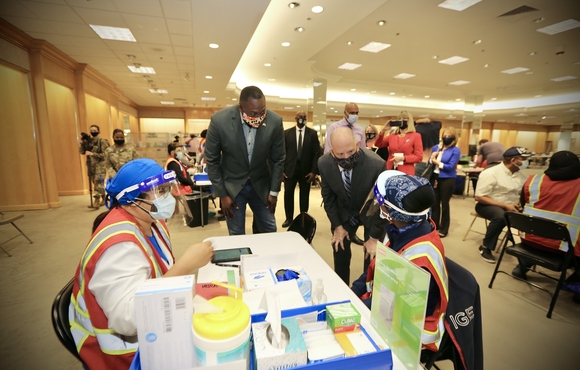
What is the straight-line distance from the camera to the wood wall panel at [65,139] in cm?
682

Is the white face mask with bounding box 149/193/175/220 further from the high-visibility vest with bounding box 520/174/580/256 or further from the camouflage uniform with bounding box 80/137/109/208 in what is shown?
the camouflage uniform with bounding box 80/137/109/208

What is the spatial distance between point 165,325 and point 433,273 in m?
0.89

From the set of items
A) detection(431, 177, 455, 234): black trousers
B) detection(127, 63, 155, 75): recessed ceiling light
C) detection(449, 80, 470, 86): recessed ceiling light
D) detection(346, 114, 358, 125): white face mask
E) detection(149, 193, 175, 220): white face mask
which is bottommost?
detection(431, 177, 455, 234): black trousers

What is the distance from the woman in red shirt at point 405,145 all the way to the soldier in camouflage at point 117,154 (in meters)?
5.17

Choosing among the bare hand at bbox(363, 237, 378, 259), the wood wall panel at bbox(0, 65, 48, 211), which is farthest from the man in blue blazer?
the wood wall panel at bbox(0, 65, 48, 211)

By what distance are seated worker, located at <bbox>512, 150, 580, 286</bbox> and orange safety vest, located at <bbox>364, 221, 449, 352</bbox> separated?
2131mm

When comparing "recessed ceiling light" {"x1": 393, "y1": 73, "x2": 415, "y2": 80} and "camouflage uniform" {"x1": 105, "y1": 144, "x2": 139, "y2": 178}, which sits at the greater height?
"recessed ceiling light" {"x1": 393, "y1": 73, "x2": 415, "y2": 80}

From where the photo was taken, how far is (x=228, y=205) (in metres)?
2.18

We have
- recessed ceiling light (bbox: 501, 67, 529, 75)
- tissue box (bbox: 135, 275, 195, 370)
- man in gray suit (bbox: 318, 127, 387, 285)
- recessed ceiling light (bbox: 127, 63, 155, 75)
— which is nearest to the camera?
tissue box (bbox: 135, 275, 195, 370)

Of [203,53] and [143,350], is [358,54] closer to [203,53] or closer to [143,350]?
[203,53]

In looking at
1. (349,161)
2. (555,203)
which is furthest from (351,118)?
(555,203)

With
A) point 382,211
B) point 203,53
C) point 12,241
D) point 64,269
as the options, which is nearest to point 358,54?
point 203,53

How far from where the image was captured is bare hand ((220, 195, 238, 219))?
216 cm

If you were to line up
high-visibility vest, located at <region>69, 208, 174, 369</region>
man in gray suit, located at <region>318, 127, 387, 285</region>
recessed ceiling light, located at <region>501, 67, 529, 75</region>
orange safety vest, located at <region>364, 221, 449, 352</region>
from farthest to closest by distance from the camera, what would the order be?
1. recessed ceiling light, located at <region>501, 67, 529, 75</region>
2. man in gray suit, located at <region>318, 127, 387, 285</region>
3. orange safety vest, located at <region>364, 221, 449, 352</region>
4. high-visibility vest, located at <region>69, 208, 174, 369</region>
